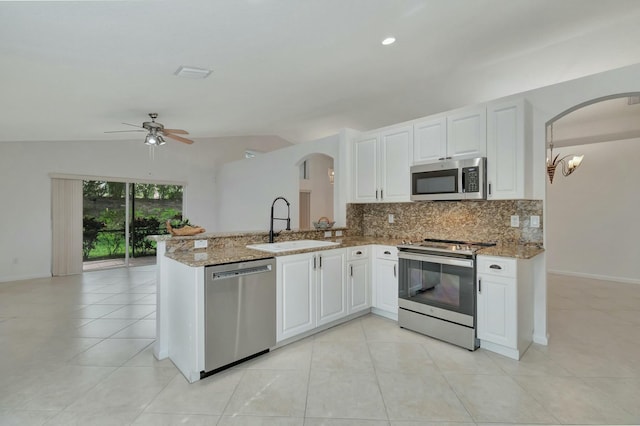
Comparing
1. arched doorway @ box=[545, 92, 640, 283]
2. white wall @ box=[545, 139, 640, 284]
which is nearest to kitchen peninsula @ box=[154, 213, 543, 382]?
arched doorway @ box=[545, 92, 640, 283]

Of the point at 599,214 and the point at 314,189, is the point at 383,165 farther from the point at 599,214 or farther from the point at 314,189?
the point at 314,189

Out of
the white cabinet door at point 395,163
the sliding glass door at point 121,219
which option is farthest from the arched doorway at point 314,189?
the white cabinet door at point 395,163

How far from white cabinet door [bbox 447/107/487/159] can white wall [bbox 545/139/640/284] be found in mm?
4108

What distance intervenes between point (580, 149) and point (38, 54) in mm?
7679

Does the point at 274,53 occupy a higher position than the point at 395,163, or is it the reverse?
the point at 274,53

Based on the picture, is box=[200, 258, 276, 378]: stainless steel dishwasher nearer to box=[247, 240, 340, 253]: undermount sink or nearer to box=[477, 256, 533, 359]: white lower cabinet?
box=[247, 240, 340, 253]: undermount sink

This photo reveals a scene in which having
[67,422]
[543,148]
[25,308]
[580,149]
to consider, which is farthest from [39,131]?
[580,149]

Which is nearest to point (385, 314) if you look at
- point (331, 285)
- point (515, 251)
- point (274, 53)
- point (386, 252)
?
point (386, 252)

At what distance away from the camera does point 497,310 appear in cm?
255

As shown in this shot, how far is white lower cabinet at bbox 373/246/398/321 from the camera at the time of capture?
3307 mm

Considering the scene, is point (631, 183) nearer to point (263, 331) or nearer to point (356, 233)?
point (356, 233)

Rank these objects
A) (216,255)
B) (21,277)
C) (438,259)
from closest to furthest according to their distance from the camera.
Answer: (216,255), (438,259), (21,277)

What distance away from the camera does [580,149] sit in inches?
215

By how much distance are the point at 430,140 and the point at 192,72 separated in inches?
101
